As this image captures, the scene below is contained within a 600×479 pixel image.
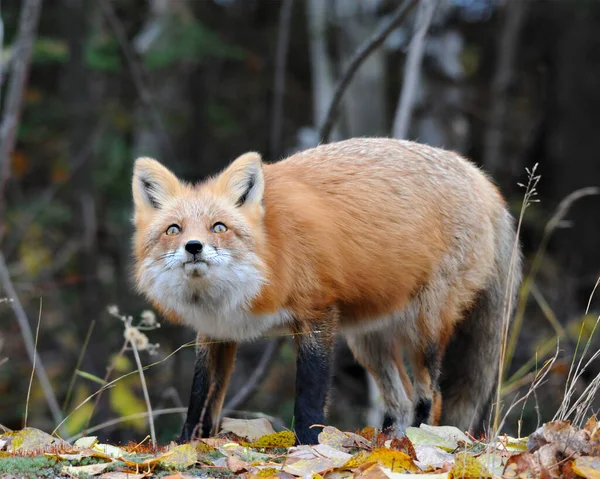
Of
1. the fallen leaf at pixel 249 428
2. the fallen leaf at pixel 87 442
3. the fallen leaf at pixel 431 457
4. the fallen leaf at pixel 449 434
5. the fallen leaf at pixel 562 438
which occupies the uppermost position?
the fallen leaf at pixel 562 438

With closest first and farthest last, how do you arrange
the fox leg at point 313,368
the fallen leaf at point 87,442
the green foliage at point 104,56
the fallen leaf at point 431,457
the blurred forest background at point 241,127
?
the fallen leaf at point 431,457 → the fallen leaf at point 87,442 → the fox leg at point 313,368 → the blurred forest background at point 241,127 → the green foliage at point 104,56

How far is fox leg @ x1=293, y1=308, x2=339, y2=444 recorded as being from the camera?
16.5 feet

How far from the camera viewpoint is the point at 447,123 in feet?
48.3

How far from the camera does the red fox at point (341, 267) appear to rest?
5.05 m

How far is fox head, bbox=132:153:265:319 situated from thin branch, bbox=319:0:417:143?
2.09 metres

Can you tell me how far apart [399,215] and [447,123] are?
9243 millimetres

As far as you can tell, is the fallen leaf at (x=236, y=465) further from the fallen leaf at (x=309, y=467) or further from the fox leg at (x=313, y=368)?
the fox leg at (x=313, y=368)

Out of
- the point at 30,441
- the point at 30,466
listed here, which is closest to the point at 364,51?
the point at 30,441

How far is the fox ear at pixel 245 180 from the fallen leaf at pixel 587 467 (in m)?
2.64

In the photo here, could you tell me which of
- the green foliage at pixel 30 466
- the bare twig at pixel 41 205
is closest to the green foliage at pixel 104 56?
the bare twig at pixel 41 205

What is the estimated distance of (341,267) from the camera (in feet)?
17.9

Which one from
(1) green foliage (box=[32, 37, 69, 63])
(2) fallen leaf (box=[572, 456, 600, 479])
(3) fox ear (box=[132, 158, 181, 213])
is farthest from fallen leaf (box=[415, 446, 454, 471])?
(1) green foliage (box=[32, 37, 69, 63])

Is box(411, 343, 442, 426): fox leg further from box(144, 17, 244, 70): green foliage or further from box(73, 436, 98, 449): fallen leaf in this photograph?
box(144, 17, 244, 70): green foliage

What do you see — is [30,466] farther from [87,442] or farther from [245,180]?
[245,180]
